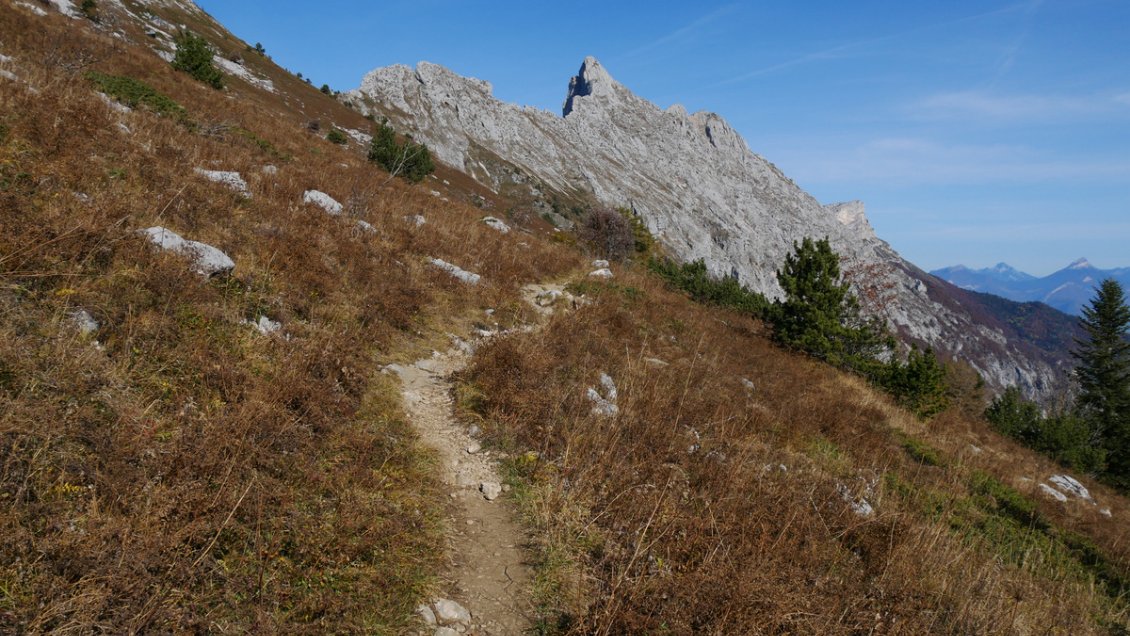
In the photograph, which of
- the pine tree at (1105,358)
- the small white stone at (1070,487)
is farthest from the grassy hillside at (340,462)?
the pine tree at (1105,358)

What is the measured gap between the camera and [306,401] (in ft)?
17.7

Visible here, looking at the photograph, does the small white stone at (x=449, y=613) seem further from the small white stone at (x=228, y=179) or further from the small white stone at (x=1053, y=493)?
the small white stone at (x=1053, y=493)

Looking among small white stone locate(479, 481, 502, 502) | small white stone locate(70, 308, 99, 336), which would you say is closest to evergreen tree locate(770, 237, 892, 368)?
small white stone locate(479, 481, 502, 502)

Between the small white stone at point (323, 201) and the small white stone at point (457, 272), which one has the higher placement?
the small white stone at point (323, 201)

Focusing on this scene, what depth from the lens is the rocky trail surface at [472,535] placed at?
3914 millimetres

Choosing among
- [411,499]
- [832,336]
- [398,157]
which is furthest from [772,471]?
[398,157]

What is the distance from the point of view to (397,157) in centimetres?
2528

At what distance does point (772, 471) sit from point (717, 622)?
3.11 metres

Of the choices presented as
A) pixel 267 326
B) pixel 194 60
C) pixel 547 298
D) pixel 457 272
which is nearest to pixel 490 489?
pixel 267 326

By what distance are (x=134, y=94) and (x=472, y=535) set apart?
1584 cm

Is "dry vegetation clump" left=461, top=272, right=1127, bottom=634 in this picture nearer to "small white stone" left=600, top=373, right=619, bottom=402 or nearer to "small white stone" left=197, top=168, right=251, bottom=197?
"small white stone" left=600, top=373, right=619, bottom=402

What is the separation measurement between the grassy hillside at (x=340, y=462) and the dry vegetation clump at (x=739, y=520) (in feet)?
0.12

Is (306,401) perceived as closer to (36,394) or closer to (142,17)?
(36,394)

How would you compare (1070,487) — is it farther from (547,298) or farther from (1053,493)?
(547,298)
